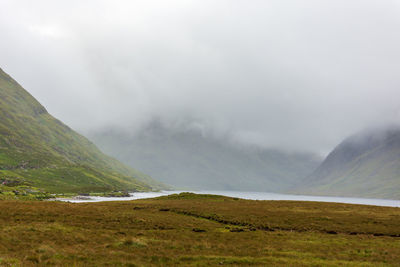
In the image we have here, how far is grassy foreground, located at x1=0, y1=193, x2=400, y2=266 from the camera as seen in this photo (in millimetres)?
26438

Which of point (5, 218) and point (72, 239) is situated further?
point (5, 218)

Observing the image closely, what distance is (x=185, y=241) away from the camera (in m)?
35.8

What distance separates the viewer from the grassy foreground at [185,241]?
86.7 feet

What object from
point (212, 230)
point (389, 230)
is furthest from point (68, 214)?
point (389, 230)

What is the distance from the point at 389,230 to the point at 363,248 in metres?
19.0

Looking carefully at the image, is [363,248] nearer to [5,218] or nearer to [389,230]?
[389,230]

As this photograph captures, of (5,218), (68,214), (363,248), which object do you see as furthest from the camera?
(68,214)

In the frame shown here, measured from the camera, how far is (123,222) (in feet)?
158

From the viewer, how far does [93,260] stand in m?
25.3

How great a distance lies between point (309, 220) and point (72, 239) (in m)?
45.2

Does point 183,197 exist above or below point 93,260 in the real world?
above

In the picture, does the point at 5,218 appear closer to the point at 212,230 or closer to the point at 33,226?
the point at 33,226

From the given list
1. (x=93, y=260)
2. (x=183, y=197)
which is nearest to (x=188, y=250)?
(x=93, y=260)

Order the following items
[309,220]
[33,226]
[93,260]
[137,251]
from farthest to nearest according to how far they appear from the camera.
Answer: [309,220] → [33,226] → [137,251] → [93,260]
